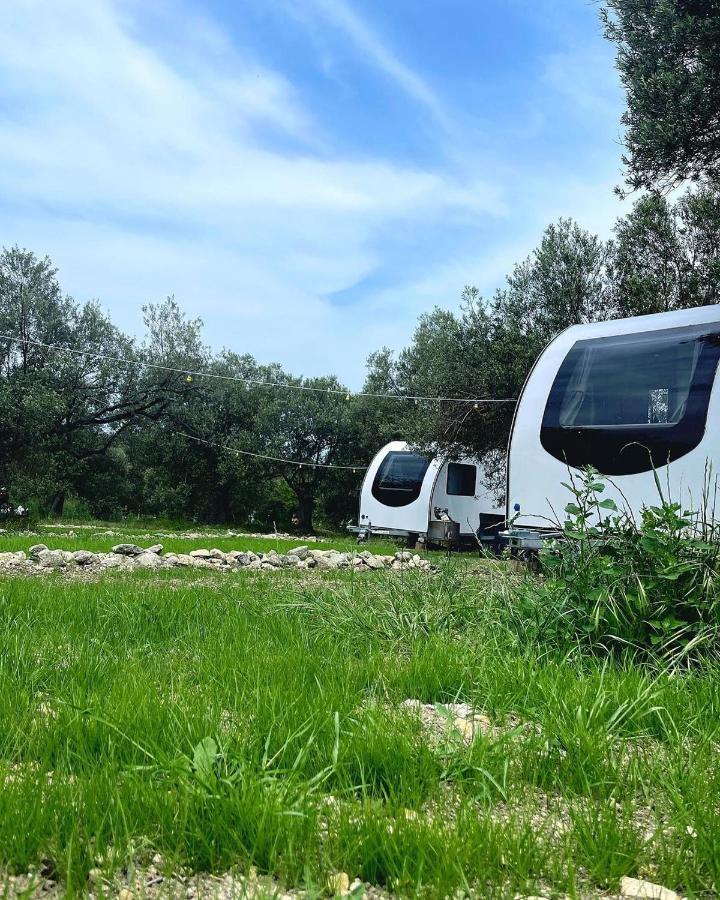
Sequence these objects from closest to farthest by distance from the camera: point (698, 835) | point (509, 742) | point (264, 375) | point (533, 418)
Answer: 1. point (698, 835)
2. point (509, 742)
3. point (533, 418)
4. point (264, 375)

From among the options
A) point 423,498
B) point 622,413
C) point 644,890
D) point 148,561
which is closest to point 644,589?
point 644,890

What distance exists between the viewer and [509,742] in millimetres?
2377

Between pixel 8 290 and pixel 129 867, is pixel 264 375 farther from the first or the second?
pixel 129 867

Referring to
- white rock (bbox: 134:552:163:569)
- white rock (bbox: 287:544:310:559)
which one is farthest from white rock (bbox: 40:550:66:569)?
white rock (bbox: 287:544:310:559)

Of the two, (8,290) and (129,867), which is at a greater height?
(8,290)

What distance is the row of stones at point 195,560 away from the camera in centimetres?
902

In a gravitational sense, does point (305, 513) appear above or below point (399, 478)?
below

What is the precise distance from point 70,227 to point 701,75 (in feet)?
28.0

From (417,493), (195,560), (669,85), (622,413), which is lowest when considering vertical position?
(195,560)

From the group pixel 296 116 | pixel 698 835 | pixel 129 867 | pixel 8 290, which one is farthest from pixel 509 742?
pixel 8 290

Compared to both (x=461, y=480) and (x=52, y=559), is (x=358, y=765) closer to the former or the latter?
(x=52, y=559)

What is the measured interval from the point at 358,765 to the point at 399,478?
19.2 meters

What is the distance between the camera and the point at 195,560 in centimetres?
1005

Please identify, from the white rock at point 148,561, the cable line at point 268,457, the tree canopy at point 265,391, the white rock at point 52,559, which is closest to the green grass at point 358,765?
the white rock at point 52,559
